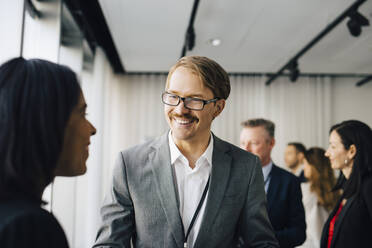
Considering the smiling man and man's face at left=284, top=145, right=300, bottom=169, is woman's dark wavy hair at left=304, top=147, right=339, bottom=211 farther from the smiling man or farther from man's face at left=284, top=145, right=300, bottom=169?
the smiling man

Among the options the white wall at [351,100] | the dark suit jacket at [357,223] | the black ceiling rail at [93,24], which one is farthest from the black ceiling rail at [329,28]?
the black ceiling rail at [93,24]

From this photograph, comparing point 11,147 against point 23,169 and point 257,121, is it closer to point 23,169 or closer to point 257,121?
point 23,169

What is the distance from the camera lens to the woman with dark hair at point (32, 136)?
2.46ft

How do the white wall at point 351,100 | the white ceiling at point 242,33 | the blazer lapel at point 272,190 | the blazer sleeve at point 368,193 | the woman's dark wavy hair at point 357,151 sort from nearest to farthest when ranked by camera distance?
the blazer sleeve at point 368,193 → the woman's dark wavy hair at point 357,151 → the blazer lapel at point 272,190 → the white ceiling at point 242,33 → the white wall at point 351,100

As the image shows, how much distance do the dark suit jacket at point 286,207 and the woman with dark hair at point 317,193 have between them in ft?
4.40

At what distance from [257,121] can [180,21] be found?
2326 mm

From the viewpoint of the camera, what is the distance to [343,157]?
2.23 m

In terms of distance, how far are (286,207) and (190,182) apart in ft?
3.45

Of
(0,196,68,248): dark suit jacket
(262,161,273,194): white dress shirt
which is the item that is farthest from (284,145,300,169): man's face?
(0,196,68,248): dark suit jacket

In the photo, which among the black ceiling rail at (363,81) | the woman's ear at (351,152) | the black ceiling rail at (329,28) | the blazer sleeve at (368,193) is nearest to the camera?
the blazer sleeve at (368,193)

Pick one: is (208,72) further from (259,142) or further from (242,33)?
(242,33)

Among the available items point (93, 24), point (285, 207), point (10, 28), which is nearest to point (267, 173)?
point (285, 207)

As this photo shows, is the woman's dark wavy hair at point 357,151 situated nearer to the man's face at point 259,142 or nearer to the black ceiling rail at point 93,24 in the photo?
the man's face at point 259,142

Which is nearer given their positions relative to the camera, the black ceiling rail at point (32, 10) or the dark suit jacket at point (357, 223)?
the dark suit jacket at point (357, 223)
